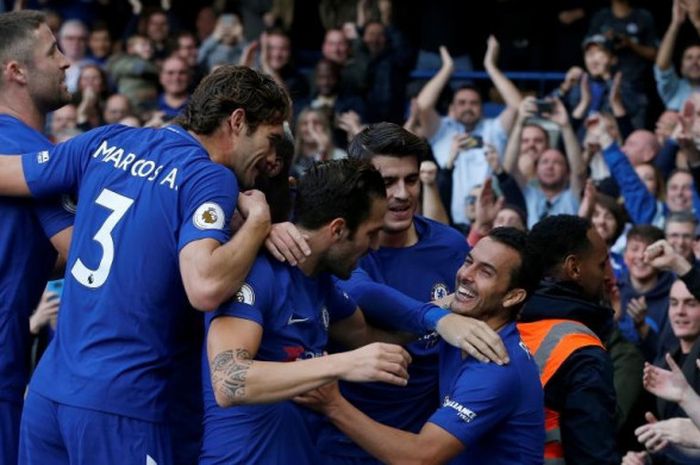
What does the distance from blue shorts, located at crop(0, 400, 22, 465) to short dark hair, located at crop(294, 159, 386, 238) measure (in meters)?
1.57

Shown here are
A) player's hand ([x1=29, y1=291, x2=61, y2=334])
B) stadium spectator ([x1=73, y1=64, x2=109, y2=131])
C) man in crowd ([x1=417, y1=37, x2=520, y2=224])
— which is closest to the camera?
player's hand ([x1=29, y1=291, x2=61, y2=334])

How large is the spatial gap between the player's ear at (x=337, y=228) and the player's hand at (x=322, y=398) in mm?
556

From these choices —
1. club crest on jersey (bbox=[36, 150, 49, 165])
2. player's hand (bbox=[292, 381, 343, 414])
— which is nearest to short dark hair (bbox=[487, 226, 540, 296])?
player's hand (bbox=[292, 381, 343, 414])

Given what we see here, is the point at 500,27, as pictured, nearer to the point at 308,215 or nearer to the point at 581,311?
the point at 581,311

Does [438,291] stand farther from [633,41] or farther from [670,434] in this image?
[633,41]

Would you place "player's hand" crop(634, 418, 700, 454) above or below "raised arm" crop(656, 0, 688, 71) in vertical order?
below

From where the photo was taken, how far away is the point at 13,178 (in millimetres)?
5945

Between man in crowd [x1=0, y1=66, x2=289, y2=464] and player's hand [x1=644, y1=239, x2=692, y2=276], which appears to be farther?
player's hand [x1=644, y1=239, x2=692, y2=276]

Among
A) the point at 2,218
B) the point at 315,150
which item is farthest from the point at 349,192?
the point at 315,150

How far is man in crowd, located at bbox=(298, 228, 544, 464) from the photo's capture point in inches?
218

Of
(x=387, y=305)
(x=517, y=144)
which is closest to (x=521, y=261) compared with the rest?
(x=387, y=305)

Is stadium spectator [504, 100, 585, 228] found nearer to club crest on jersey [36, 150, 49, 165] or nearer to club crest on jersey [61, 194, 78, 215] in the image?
club crest on jersey [61, 194, 78, 215]

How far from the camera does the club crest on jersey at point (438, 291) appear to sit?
21.6ft

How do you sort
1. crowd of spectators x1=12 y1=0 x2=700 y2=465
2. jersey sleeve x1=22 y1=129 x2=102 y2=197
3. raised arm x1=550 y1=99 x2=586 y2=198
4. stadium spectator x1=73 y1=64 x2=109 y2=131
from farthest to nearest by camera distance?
stadium spectator x1=73 y1=64 x2=109 y2=131 < raised arm x1=550 y1=99 x2=586 y2=198 < crowd of spectators x1=12 y1=0 x2=700 y2=465 < jersey sleeve x1=22 y1=129 x2=102 y2=197
